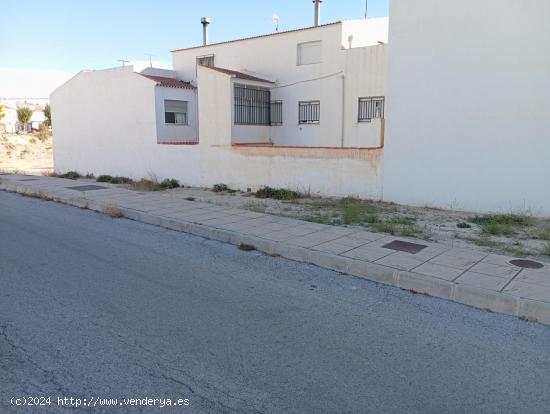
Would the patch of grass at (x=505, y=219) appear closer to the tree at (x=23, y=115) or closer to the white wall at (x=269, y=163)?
the white wall at (x=269, y=163)

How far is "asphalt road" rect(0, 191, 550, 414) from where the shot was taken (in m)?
3.23

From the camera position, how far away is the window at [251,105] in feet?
52.5

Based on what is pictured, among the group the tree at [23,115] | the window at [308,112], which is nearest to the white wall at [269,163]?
the window at [308,112]

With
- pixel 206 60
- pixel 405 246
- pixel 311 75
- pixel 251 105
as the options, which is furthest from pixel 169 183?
pixel 405 246

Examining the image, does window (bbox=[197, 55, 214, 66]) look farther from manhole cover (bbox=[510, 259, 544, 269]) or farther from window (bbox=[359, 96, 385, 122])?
manhole cover (bbox=[510, 259, 544, 269])

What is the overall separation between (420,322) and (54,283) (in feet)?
14.0

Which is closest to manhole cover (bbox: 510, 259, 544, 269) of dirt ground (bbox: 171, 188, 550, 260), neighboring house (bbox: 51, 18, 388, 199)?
dirt ground (bbox: 171, 188, 550, 260)

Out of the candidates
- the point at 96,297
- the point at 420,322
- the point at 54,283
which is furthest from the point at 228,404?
the point at 54,283

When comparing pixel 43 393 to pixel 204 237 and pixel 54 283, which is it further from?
pixel 204 237

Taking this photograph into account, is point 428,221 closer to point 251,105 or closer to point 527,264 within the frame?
point 527,264

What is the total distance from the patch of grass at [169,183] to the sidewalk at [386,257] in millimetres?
4835

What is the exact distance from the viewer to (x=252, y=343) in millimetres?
4023

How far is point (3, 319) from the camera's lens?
14.7 feet

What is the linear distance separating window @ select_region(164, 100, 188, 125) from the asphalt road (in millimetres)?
12419
